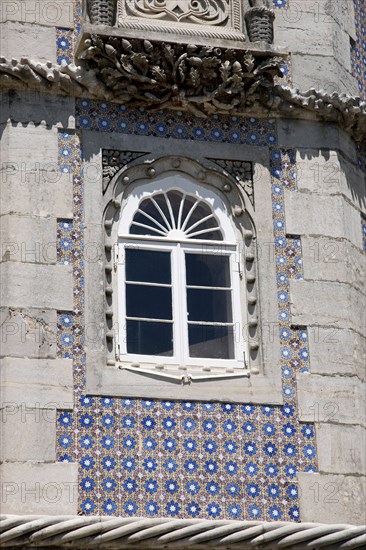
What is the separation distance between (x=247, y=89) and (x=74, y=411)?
3884mm

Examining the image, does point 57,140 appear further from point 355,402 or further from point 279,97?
point 355,402

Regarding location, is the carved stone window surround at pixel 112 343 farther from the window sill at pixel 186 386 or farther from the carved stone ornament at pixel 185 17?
the carved stone ornament at pixel 185 17

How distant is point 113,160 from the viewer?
56.1 feet

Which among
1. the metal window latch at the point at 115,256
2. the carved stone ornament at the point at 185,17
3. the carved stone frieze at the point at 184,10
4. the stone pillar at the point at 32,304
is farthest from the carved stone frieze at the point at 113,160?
the carved stone frieze at the point at 184,10

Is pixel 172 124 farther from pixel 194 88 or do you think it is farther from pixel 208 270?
pixel 208 270

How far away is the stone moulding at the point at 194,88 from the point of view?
56.0ft

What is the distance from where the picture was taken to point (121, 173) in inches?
672

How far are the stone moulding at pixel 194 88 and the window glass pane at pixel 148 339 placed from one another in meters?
2.30

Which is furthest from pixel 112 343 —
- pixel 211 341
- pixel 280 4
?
pixel 280 4

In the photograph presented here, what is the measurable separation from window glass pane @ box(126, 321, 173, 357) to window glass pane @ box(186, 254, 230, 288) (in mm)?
630

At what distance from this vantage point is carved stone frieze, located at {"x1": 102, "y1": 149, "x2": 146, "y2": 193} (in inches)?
671

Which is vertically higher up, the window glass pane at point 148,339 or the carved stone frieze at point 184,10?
the carved stone frieze at point 184,10

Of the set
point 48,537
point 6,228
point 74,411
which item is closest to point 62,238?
point 6,228

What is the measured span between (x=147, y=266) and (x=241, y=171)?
144cm
